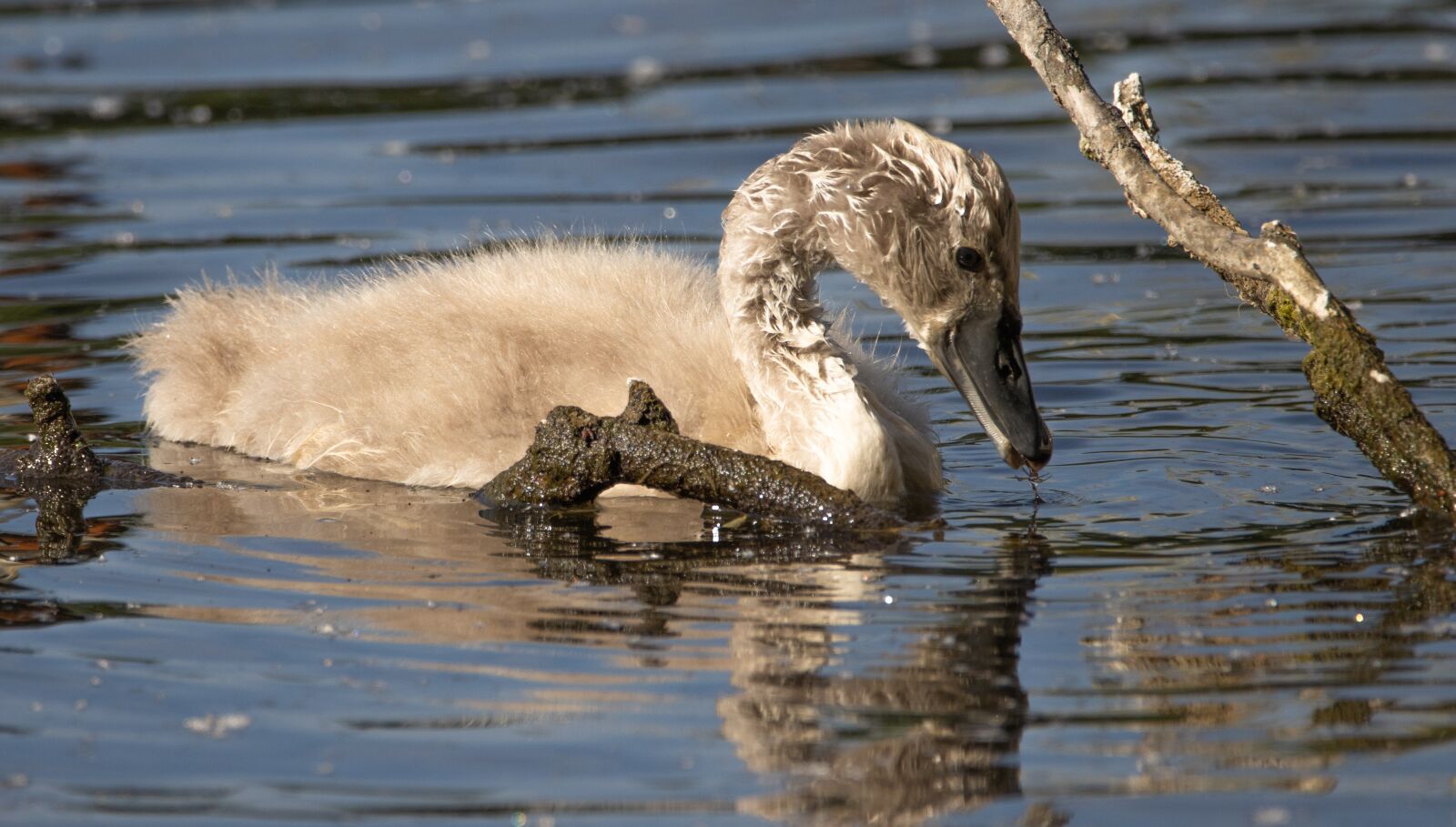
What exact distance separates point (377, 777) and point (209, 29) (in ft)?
47.9

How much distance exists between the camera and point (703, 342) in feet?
23.2

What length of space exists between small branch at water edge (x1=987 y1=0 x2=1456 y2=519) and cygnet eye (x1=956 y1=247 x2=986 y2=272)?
48 centimetres

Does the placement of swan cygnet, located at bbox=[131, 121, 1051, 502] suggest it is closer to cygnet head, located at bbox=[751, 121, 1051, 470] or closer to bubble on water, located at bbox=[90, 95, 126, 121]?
cygnet head, located at bbox=[751, 121, 1051, 470]

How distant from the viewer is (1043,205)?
1172cm

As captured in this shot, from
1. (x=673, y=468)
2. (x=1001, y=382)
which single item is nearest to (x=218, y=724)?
(x=673, y=468)

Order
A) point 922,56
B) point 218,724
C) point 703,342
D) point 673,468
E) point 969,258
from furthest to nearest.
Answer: point 922,56 → point 703,342 → point 969,258 → point 673,468 → point 218,724

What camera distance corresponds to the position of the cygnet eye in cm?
639

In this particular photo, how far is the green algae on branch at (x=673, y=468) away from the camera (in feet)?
20.6

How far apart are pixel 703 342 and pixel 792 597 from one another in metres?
1.70

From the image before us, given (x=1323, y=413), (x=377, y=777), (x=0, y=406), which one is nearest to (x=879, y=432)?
(x=1323, y=413)

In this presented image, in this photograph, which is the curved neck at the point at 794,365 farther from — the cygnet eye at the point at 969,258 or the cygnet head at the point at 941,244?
the cygnet eye at the point at 969,258

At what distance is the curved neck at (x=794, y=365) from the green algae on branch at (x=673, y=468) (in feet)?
0.74

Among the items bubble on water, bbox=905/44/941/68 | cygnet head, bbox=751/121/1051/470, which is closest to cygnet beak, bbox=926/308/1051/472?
cygnet head, bbox=751/121/1051/470

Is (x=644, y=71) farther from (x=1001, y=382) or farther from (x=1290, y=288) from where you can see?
(x=1290, y=288)
